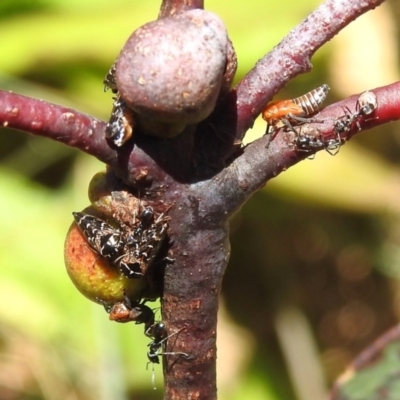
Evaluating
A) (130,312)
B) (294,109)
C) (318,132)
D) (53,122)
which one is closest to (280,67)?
(318,132)

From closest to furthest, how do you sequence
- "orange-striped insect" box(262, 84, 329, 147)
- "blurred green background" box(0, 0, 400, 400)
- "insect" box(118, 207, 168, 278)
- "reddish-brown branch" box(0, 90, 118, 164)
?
"reddish-brown branch" box(0, 90, 118, 164) → "insect" box(118, 207, 168, 278) → "orange-striped insect" box(262, 84, 329, 147) → "blurred green background" box(0, 0, 400, 400)

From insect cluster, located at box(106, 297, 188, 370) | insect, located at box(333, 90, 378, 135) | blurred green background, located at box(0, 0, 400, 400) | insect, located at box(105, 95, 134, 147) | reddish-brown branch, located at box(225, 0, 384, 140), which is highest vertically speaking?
blurred green background, located at box(0, 0, 400, 400)

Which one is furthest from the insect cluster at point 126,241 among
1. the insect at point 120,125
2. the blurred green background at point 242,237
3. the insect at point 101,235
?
the blurred green background at point 242,237

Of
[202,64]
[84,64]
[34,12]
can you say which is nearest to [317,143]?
[202,64]

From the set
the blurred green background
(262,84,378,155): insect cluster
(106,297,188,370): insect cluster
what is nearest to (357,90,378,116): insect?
(262,84,378,155): insect cluster

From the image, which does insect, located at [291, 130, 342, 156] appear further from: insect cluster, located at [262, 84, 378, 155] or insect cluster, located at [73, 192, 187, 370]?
insect cluster, located at [73, 192, 187, 370]
